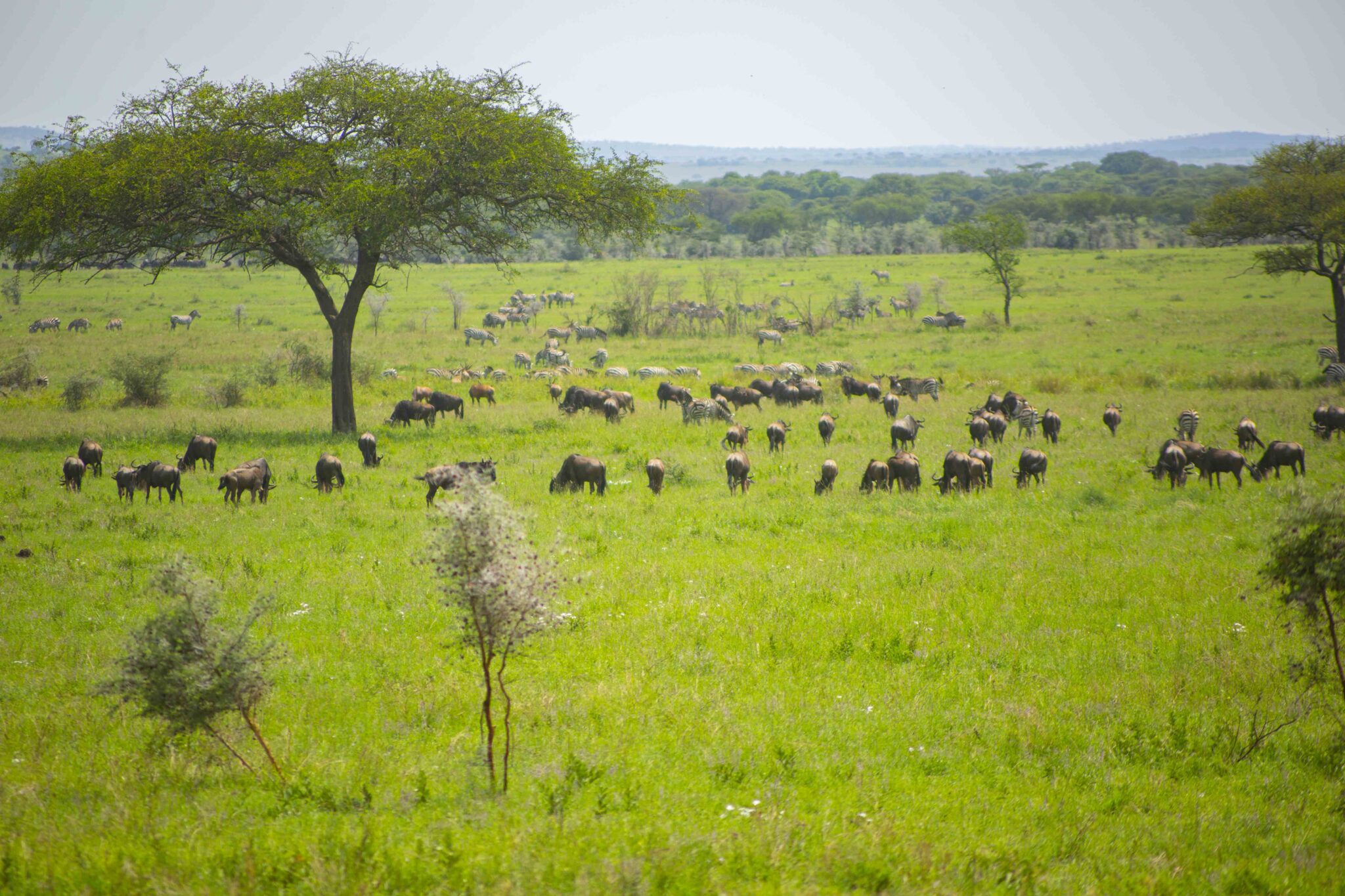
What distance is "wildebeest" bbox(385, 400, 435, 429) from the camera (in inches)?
946

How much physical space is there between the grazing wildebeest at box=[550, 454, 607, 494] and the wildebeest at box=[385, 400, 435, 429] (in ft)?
29.0

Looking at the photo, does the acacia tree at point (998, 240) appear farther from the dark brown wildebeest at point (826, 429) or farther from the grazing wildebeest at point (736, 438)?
the grazing wildebeest at point (736, 438)

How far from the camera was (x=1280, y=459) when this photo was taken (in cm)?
1684

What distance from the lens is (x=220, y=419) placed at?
77.7ft

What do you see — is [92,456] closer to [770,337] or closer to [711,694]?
[711,694]

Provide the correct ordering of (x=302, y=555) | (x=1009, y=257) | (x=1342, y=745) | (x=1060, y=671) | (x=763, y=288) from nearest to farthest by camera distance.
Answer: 1. (x=1342, y=745)
2. (x=1060, y=671)
3. (x=302, y=555)
4. (x=1009, y=257)
5. (x=763, y=288)

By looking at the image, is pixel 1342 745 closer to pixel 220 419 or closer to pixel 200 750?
pixel 200 750

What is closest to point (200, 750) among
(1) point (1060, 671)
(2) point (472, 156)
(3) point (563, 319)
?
(1) point (1060, 671)

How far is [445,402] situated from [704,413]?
768 cm

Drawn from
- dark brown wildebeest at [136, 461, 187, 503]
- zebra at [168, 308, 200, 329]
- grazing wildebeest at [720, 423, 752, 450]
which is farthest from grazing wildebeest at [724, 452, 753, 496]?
zebra at [168, 308, 200, 329]

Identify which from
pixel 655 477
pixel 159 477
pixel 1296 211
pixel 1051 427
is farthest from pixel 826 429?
pixel 1296 211

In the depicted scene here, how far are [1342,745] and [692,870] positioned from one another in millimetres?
5732

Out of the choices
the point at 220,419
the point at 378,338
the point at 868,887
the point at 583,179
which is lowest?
the point at 868,887

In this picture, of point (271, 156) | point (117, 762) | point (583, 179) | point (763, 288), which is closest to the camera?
point (117, 762)
